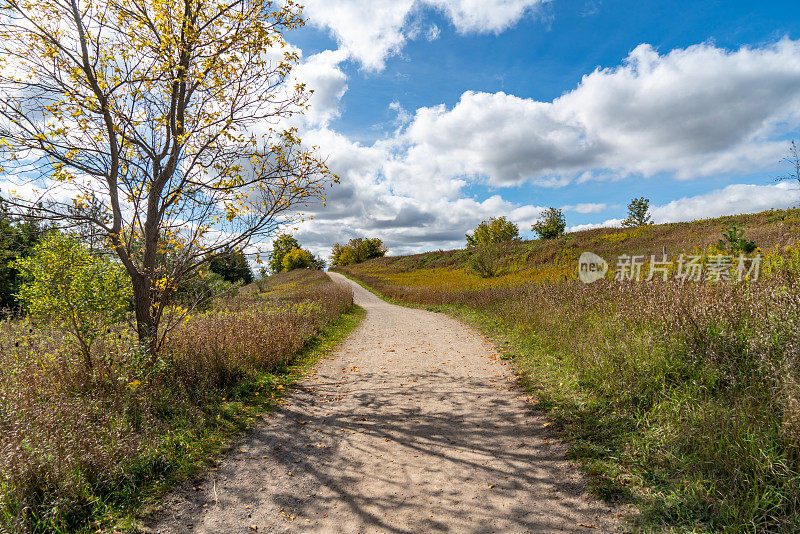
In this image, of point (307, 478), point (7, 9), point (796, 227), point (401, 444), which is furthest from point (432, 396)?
point (796, 227)

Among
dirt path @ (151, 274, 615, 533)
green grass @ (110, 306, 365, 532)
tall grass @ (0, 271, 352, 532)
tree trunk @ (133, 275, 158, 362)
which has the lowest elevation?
dirt path @ (151, 274, 615, 533)

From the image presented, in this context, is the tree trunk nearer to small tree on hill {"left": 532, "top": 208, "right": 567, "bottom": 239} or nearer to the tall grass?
the tall grass

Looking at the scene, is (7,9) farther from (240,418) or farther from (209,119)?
(240,418)

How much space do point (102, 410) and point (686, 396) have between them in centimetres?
694

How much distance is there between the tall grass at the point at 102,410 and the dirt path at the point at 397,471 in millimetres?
700

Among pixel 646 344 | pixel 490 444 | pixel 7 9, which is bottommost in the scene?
pixel 490 444

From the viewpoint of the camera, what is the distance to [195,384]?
19.2 ft

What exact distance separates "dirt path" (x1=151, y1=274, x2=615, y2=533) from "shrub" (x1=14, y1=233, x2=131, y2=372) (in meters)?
3.36

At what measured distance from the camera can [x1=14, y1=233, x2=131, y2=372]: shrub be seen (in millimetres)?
5359

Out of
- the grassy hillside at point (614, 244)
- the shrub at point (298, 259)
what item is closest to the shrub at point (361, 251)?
the shrub at point (298, 259)

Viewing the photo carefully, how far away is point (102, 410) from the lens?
4477 mm

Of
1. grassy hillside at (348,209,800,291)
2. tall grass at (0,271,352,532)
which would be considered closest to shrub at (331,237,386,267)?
grassy hillside at (348,209,800,291)

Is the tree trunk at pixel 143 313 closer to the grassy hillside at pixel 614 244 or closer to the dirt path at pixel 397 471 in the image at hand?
the dirt path at pixel 397 471

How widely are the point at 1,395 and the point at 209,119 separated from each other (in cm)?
465
